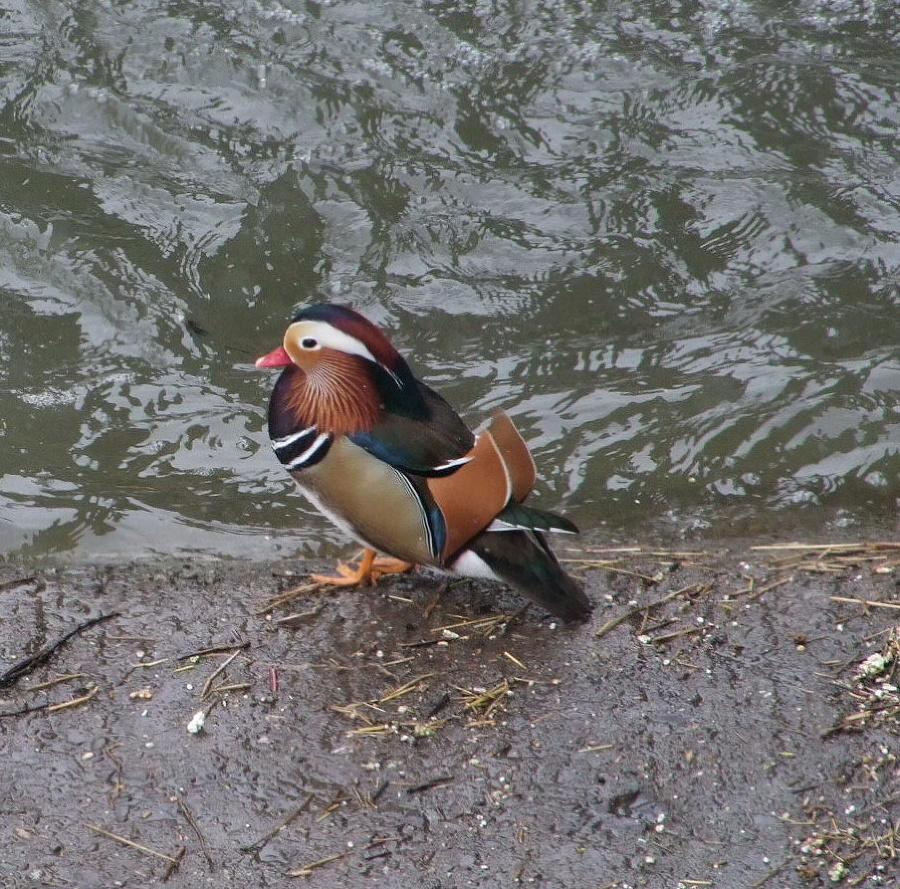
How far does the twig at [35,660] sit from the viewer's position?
3.59 m

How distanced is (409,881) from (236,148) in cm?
471

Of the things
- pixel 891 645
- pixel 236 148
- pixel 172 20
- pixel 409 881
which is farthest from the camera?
pixel 172 20

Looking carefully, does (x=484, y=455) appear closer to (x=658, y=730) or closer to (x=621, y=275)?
(x=658, y=730)

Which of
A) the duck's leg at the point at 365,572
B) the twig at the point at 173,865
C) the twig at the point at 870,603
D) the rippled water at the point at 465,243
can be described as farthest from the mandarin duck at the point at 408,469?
the twig at the point at 173,865

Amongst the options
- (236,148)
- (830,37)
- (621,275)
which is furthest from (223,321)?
(830,37)

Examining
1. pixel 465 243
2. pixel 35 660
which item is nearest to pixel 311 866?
pixel 35 660

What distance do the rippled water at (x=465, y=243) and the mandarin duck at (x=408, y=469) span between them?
983 millimetres

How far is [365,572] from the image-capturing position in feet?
13.6

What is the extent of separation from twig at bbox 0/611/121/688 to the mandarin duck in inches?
33.8

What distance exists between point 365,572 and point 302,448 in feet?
1.77

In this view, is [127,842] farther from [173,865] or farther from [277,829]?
[277,829]

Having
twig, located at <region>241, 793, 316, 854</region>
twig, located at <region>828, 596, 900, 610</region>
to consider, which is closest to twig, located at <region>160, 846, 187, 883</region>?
twig, located at <region>241, 793, 316, 854</region>

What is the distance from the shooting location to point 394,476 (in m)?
3.77

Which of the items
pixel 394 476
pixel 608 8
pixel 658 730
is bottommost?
pixel 658 730
